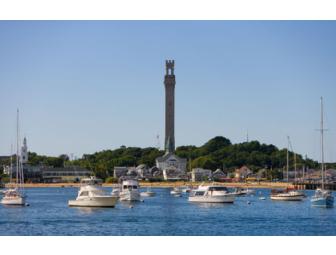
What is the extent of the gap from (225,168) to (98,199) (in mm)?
110514

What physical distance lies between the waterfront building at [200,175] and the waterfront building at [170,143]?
492cm

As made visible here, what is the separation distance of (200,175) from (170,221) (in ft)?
341

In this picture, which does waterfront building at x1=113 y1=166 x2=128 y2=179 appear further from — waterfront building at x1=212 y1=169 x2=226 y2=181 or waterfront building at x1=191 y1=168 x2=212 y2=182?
waterfront building at x1=212 y1=169 x2=226 y2=181

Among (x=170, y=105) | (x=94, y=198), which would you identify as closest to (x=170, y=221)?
(x=94, y=198)

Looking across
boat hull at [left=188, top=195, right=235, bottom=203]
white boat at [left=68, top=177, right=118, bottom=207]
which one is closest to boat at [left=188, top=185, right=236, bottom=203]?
boat hull at [left=188, top=195, right=235, bottom=203]

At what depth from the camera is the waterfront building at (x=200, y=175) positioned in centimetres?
14862

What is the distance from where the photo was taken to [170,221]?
46250 mm

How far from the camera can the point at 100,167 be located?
15475cm

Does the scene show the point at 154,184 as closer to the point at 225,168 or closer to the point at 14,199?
the point at 225,168

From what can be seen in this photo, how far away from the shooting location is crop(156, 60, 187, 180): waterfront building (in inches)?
5797

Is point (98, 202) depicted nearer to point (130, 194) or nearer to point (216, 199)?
point (130, 194)

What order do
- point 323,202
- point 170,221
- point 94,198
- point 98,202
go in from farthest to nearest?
point 323,202 < point 98,202 < point 94,198 < point 170,221

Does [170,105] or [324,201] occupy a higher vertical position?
[170,105]
